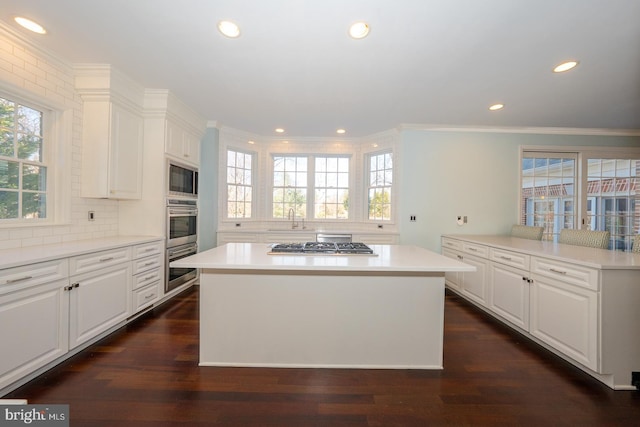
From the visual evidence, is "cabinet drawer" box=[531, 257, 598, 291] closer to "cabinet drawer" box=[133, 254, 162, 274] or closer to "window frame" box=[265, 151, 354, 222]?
"window frame" box=[265, 151, 354, 222]

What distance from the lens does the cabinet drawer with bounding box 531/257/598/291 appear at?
6.08 ft

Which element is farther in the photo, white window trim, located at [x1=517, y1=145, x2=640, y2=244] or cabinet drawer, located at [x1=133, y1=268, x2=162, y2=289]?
white window trim, located at [x1=517, y1=145, x2=640, y2=244]

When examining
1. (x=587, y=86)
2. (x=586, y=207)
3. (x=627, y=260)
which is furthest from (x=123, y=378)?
(x=586, y=207)

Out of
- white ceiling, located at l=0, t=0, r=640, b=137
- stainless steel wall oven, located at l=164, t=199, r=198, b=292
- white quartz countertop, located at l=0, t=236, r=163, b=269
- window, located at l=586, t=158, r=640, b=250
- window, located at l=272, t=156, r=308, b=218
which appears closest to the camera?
white quartz countertop, located at l=0, t=236, r=163, b=269

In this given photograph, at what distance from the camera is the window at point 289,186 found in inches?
191

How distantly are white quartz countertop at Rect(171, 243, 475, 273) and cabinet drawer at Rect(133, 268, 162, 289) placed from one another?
1.27m

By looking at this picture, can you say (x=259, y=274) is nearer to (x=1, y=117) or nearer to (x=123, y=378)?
(x=123, y=378)

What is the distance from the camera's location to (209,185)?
4145mm

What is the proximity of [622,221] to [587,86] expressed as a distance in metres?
2.66

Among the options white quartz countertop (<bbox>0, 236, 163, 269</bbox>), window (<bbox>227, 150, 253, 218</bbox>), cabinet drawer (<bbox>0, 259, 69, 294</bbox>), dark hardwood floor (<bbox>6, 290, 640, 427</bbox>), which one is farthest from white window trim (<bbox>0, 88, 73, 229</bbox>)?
window (<bbox>227, 150, 253, 218</bbox>)

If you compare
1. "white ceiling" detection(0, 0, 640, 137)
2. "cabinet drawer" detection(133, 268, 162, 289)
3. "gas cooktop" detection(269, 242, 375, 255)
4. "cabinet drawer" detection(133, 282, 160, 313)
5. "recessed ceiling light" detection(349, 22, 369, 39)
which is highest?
"white ceiling" detection(0, 0, 640, 137)

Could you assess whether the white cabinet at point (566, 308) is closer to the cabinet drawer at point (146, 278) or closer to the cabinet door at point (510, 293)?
the cabinet door at point (510, 293)

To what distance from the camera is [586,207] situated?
4.05 m

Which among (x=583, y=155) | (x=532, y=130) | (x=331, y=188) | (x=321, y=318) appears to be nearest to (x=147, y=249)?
(x=321, y=318)
